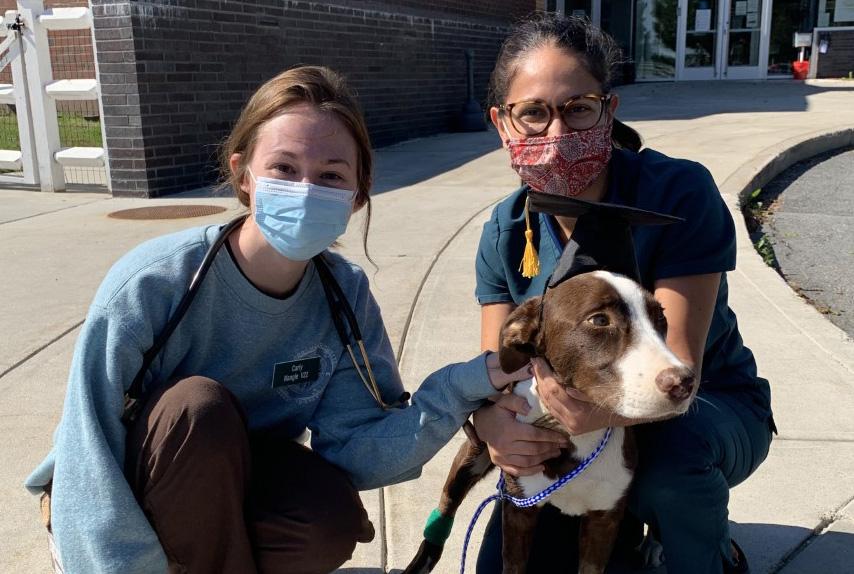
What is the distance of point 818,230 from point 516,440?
708 cm

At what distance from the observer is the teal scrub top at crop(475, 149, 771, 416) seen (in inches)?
99.4

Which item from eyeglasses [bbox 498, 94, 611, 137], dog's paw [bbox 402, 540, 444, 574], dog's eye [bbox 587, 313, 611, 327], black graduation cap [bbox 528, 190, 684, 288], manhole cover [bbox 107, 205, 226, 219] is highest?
eyeglasses [bbox 498, 94, 611, 137]

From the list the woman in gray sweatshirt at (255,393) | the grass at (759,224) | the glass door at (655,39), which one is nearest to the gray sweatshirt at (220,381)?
the woman in gray sweatshirt at (255,393)

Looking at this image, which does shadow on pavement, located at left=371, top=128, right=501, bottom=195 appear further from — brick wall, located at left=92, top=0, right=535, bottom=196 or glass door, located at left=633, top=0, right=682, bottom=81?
glass door, located at left=633, top=0, right=682, bottom=81

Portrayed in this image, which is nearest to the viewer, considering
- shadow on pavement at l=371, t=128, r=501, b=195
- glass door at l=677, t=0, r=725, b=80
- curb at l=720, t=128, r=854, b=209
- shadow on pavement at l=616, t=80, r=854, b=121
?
curb at l=720, t=128, r=854, b=209

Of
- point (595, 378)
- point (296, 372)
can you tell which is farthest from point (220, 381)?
point (595, 378)

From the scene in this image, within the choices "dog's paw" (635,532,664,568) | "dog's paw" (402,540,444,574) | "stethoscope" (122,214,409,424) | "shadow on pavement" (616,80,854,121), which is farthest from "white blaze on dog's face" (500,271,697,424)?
"shadow on pavement" (616,80,854,121)

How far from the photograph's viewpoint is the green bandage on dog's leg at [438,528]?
287 centimetres

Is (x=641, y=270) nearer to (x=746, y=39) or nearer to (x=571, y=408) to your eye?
(x=571, y=408)

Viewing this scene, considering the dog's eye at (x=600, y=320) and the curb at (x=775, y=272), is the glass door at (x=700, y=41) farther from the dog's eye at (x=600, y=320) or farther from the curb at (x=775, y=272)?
the dog's eye at (x=600, y=320)

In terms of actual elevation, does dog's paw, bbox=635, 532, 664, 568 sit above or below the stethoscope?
below

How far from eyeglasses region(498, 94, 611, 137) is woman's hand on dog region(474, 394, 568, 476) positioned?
814 millimetres

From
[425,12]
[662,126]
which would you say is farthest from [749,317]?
[425,12]

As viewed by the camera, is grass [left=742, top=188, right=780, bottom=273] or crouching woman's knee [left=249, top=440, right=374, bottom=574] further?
grass [left=742, top=188, right=780, bottom=273]
